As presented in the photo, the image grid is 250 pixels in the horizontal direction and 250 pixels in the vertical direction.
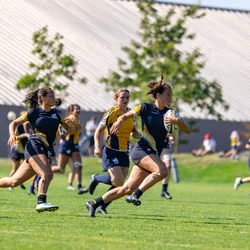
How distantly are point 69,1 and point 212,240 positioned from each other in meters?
48.3

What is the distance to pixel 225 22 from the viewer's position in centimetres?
6681

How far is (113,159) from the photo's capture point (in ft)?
55.6

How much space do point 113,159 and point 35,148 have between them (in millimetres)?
1553

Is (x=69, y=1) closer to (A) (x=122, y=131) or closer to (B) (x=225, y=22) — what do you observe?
(B) (x=225, y=22)

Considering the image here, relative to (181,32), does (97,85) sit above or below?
below

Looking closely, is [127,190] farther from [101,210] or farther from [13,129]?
[13,129]

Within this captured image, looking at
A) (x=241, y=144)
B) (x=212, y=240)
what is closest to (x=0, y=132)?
(x=241, y=144)

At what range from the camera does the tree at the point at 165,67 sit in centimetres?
4828

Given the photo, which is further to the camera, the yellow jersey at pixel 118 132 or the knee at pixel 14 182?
the yellow jersey at pixel 118 132

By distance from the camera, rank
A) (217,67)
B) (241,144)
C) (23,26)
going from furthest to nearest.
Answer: (217,67), (241,144), (23,26)

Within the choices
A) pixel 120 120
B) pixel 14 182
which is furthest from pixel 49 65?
pixel 120 120

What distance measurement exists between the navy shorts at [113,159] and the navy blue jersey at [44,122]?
4.04ft

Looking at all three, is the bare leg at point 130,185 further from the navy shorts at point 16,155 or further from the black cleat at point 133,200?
the navy shorts at point 16,155

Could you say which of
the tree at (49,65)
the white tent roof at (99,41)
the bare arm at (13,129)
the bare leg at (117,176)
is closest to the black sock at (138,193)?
the bare leg at (117,176)
